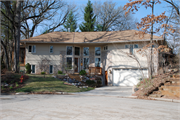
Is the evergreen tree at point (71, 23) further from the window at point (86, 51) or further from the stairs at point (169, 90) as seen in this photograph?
the stairs at point (169, 90)

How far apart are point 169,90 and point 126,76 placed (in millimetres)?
10236

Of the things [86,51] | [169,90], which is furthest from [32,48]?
[169,90]

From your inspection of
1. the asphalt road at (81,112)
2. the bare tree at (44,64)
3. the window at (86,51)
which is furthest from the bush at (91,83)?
the asphalt road at (81,112)

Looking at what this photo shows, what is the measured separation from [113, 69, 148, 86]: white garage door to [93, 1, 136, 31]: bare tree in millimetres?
17069

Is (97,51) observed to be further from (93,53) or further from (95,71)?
(95,71)

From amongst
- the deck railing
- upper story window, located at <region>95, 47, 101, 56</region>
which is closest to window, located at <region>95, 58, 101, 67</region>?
upper story window, located at <region>95, 47, 101, 56</region>

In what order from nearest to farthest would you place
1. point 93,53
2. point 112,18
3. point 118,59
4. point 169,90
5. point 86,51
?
point 169,90 → point 118,59 → point 93,53 → point 86,51 → point 112,18

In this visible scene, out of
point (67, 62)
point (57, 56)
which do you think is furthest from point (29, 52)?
point (67, 62)

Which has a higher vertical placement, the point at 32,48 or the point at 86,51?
the point at 32,48

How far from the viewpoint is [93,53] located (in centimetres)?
2406

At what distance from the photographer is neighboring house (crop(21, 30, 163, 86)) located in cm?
2139

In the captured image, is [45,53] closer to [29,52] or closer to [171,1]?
[29,52]

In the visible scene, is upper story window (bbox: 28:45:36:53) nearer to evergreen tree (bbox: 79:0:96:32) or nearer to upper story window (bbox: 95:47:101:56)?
upper story window (bbox: 95:47:101:56)

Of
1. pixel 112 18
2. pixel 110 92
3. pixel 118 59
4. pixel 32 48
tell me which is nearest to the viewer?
pixel 110 92
